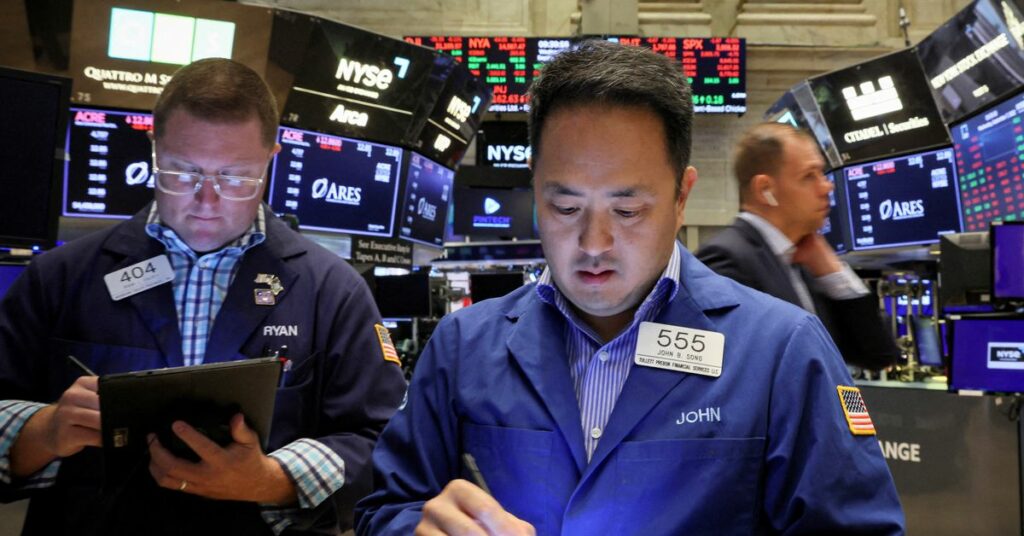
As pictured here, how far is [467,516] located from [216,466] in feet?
2.08

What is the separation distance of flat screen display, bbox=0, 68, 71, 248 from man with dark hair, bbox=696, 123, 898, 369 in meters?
1.99

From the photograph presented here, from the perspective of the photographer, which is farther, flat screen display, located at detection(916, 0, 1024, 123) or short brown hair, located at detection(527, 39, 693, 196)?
flat screen display, located at detection(916, 0, 1024, 123)

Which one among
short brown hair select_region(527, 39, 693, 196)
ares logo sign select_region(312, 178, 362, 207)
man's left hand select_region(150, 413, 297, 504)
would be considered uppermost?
ares logo sign select_region(312, 178, 362, 207)

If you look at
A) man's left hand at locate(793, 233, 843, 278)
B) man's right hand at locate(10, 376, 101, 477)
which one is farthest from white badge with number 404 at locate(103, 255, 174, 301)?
man's left hand at locate(793, 233, 843, 278)

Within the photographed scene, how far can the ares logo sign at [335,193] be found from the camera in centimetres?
506

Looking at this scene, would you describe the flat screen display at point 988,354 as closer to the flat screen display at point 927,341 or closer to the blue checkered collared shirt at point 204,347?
the flat screen display at point 927,341

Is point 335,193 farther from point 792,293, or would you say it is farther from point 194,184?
A: point 194,184

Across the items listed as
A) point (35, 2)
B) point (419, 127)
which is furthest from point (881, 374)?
point (35, 2)

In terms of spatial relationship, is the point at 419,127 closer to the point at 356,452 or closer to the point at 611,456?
the point at 356,452

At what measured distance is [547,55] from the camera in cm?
879

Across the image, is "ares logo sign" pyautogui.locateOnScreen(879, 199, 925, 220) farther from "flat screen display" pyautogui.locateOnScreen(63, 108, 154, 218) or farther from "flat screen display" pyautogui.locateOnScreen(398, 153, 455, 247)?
"flat screen display" pyautogui.locateOnScreen(63, 108, 154, 218)

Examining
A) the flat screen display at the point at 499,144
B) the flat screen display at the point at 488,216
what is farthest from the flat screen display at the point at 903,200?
the flat screen display at the point at 499,144

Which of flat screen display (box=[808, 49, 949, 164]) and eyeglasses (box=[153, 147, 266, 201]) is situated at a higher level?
flat screen display (box=[808, 49, 949, 164])

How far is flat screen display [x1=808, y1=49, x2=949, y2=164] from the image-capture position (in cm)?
606
